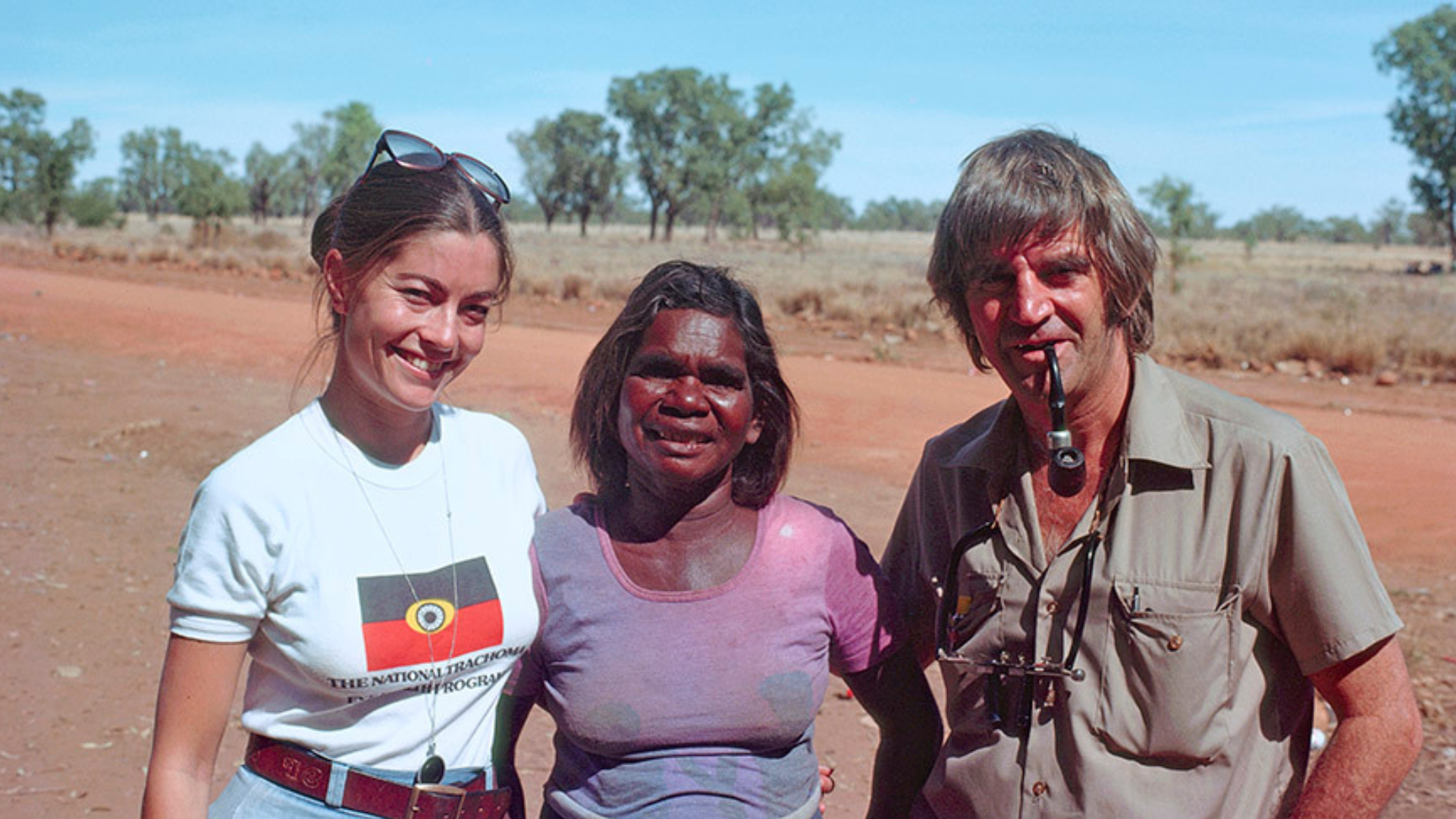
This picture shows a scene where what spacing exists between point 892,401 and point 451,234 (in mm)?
9363

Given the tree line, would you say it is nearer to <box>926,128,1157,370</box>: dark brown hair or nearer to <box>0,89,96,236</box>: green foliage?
<box>0,89,96,236</box>: green foliage

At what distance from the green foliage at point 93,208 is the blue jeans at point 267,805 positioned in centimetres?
5109

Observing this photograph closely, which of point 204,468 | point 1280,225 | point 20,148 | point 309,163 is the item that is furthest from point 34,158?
point 1280,225

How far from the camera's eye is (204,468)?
8664 millimetres

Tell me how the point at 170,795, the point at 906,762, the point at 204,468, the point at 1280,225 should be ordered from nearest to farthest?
1. the point at 170,795
2. the point at 906,762
3. the point at 204,468
4. the point at 1280,225

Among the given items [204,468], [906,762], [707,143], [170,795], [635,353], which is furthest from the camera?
[707,143]

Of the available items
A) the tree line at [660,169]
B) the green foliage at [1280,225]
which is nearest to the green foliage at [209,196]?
the tree line at [660,169]

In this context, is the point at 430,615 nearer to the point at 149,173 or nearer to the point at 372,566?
the point at 372,566

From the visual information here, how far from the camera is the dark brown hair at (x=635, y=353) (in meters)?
2.49

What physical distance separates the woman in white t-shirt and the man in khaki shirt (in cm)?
90

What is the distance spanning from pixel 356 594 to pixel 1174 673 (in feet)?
4.63

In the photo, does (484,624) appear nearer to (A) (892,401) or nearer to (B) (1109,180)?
A: (B) (1109,180)

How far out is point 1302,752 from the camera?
2.31m

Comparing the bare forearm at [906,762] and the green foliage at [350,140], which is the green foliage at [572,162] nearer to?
the green foliage at [350,140]
